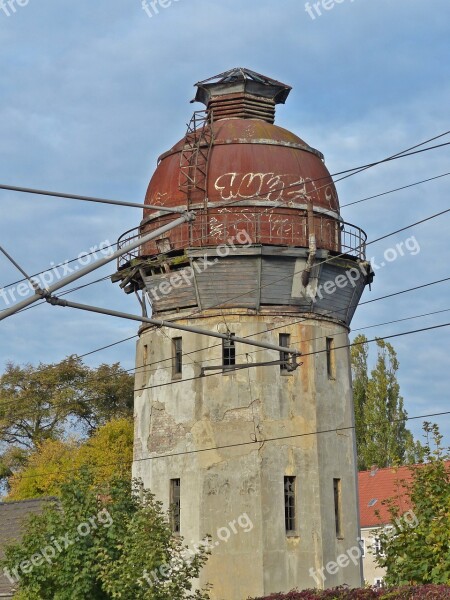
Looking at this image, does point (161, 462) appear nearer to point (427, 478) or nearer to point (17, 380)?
point (427, 478)

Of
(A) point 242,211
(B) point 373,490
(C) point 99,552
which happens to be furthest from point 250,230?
(B) point 373,490

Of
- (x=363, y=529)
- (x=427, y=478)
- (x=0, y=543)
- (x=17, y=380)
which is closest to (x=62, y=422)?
(x=17, y=380)

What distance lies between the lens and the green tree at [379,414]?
63.8 metres

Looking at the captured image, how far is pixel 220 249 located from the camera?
33.9 meters

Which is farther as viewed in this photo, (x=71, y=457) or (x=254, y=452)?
(x=71, y=457)

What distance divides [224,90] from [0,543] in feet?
56.2

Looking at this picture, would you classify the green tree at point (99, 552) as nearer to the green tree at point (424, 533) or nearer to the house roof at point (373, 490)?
the green tree at point (424, 533)

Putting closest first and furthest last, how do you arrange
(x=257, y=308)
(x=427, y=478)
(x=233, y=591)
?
1. (x=427, y=478)
2. (x=233, y=591)
3. (x=257, y=308)

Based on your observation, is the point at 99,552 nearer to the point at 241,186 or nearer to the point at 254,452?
the point at 254,452

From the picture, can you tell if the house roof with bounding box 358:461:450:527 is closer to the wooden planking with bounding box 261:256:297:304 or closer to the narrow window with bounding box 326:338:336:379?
the narrow window with bounding box 326:338:336:379

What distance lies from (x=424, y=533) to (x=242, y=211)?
52.9ft

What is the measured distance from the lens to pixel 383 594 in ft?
59.9

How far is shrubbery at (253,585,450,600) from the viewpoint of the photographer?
17.0m

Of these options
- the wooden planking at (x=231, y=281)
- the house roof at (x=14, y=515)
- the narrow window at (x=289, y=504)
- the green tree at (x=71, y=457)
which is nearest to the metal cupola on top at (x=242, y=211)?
the wooden planking at (x=231, y=281)
